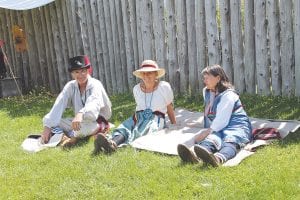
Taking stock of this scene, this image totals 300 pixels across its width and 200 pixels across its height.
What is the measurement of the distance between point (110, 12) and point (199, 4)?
2100 millimetres

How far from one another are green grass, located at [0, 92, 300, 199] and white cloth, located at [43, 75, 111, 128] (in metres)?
0.36

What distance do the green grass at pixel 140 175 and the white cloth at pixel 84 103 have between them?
36 centimetres

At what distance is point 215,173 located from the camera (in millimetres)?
4254

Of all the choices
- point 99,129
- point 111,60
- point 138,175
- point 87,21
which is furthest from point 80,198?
point 87,21

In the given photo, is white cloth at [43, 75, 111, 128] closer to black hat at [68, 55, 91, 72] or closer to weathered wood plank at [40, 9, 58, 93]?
black hat at [68, 55, 91, 72]

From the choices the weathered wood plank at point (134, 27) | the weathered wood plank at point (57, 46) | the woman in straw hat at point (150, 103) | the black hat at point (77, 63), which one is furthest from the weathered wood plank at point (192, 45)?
the weathered wood plank at point (57, 46)

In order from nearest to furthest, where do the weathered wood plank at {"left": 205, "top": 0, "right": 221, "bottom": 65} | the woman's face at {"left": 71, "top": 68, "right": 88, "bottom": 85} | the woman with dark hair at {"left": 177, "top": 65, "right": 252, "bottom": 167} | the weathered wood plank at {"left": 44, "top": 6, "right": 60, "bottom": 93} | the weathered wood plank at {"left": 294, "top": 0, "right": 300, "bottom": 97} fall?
the woman with dark hair at {"left": 177, "top": 65, "right": 252, "bottom": 167}
the woman's face at {"left": 71, "top": 68, "right": 88, "bottom": 85}
the weathered wood plank at {"left": 294, "top": 0, "right": 300, "bottom": 97}
the weathered wood plank at {"left": 205, "top": 0, "right": 221, "bottom": 65}
the weathered wood plank at {"left": 44, "top": 6, "right": 60, "bottom": 93}

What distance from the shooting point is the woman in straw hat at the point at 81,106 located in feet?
19.0

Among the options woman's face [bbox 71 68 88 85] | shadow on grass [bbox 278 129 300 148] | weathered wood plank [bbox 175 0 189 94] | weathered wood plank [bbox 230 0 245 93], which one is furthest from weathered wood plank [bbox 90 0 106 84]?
shadow on grass [bbox 278 129 300 148]

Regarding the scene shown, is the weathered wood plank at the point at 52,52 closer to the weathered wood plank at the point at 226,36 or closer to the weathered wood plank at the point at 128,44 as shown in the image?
the weathered wood plank at the point at 128,44

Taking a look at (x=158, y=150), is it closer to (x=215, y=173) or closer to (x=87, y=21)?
(x=215, y=173)

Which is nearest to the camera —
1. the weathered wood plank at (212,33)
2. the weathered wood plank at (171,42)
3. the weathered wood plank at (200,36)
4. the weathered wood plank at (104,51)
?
the weathered wood plank at (212,33)

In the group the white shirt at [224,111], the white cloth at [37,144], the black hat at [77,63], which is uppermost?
the black hat at [77,63]

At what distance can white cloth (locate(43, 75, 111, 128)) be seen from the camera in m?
5.80
